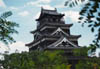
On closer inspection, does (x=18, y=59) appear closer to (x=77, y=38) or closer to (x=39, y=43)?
(x=39, y=43)

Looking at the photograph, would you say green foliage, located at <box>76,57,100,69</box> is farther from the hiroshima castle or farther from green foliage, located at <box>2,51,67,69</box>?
the hiroshima castle

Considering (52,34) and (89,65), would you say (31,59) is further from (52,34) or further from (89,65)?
(52,34)

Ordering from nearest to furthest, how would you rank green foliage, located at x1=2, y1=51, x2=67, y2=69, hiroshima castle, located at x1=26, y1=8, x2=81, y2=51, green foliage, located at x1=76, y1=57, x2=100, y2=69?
green foliage, located at x1=76, y1=57, x2=100, y2=69 < green foliage, located at x1=2, y1=51, x2=67, y2=69 < hiroshima castle, located at x1=26, y1=8, x2=81, y2=51

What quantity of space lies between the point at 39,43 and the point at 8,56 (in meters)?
7.03

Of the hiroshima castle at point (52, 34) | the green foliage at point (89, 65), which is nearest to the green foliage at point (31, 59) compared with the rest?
the green foliage at point (89, 65)

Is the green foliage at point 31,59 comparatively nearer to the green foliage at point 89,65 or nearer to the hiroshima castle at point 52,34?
the green foliage at point 89,65

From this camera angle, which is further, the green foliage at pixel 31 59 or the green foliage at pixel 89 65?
the green foliage at pixel 31 59

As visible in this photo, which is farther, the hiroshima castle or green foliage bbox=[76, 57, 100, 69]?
the hiroshima castle

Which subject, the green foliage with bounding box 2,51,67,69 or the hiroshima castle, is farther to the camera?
the hiroshima castle

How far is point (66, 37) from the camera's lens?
2827 centimetres

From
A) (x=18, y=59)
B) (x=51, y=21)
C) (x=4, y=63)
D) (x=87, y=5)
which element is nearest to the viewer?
(x=87, y=5)

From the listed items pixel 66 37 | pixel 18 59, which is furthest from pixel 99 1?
pixel 66 37

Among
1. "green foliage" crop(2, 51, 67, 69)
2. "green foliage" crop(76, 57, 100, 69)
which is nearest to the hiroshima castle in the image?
"green foliage" crop(2, 51, 67, 69)

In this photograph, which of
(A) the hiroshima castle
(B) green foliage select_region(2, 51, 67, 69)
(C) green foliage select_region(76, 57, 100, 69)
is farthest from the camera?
(A) the hiroshima castle
